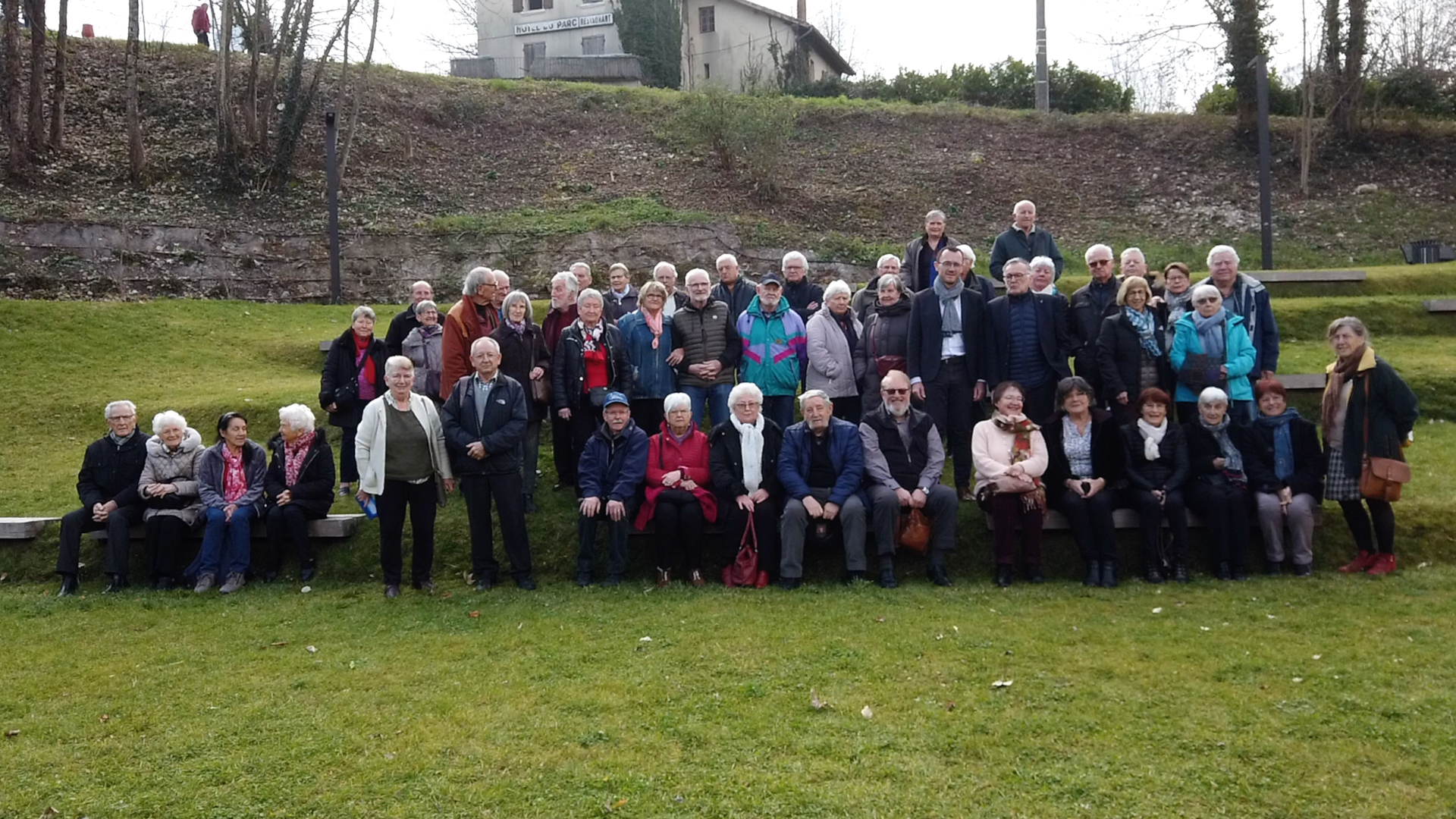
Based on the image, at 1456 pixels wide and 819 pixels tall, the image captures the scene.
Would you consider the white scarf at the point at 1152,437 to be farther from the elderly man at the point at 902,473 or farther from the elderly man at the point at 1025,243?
the elderly man at the point at 1025,243

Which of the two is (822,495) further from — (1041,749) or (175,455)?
(175,455)

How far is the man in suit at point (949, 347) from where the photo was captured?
26.7 feet

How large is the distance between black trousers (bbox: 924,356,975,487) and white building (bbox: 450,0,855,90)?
29.1 metres

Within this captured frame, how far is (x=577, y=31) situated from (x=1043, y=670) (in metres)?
36.8

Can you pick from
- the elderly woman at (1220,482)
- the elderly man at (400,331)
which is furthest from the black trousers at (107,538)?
the elderly woman at (1220,482)

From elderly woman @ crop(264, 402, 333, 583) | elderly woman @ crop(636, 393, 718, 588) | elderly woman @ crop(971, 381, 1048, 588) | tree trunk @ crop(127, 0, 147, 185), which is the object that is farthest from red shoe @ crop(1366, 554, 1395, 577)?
tree trunk @ crop(127, 0, 147, 185)

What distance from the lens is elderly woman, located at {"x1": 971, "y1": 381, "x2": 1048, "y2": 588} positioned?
734 cm

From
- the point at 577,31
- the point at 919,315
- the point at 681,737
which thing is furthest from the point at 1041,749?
the point at 577,31

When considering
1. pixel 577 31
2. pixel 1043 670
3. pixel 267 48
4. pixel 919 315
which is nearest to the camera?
pixel 1043 670

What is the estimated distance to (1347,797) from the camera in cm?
401

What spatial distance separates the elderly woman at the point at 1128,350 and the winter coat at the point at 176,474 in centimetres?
708

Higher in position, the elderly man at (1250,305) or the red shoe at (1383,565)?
the elderly man at (1250,305)

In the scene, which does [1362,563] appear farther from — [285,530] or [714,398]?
[285,530]

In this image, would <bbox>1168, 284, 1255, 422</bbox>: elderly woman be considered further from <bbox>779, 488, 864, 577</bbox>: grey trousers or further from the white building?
the white building
